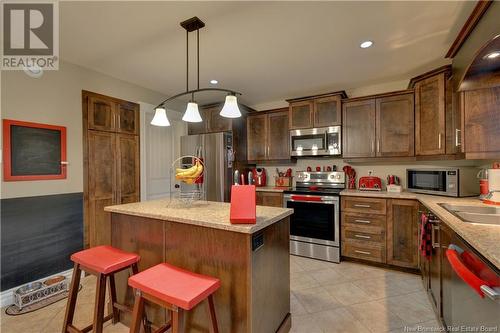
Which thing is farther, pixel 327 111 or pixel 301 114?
pixel 301 114

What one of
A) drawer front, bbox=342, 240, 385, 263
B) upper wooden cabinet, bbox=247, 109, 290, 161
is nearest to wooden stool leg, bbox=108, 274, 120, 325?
drawer front, bbox=342, 240, 385, 263

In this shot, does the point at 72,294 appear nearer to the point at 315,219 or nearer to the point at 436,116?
the point at 315,219

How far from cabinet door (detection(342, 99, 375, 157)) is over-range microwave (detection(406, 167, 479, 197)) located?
681 mm

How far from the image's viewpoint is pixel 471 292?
1.18m

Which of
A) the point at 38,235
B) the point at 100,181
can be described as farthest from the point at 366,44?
the point at 38,235

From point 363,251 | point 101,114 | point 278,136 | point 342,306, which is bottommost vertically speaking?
point 342,306

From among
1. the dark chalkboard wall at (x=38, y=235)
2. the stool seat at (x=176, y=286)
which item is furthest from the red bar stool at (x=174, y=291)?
the dark chalkboard wall at (x=38, y=235)

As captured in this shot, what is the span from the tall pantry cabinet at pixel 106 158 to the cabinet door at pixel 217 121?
1.17m

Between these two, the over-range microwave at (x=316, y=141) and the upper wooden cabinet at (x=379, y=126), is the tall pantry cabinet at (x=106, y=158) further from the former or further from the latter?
the upper wooden cabinet at (x=379, y=126)

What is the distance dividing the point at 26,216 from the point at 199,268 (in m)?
2.09

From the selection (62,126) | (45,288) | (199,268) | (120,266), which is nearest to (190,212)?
(199,268)

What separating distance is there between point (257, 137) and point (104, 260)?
9.96 ft

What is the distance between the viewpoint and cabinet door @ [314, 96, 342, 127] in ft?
10.9

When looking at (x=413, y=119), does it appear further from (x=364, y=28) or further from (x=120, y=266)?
(x=120, y=266)
